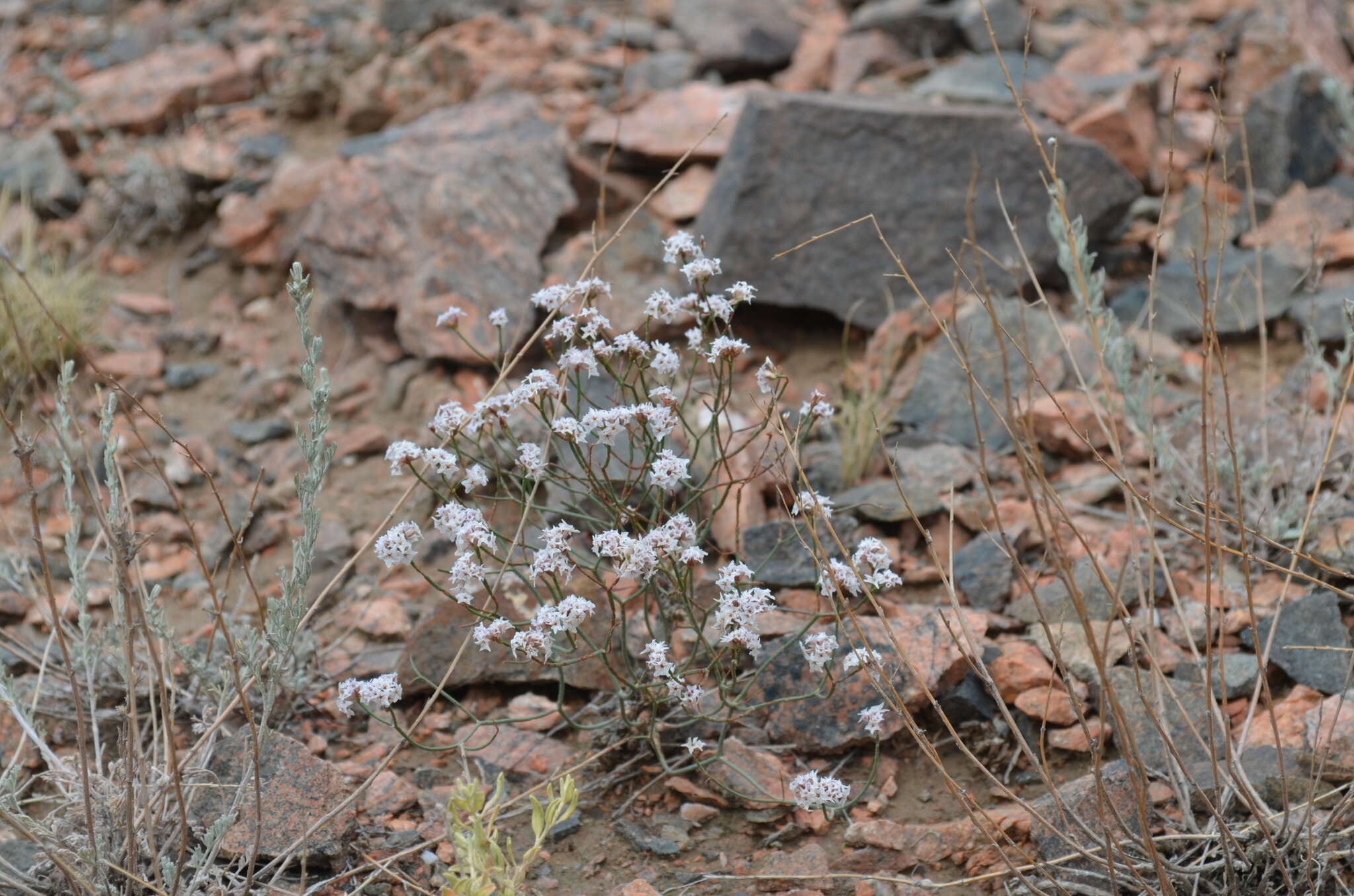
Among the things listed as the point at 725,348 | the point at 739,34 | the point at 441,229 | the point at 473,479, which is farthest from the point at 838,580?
the point at 739,34

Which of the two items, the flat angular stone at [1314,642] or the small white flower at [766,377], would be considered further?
the flat angular stone at [1314,642]

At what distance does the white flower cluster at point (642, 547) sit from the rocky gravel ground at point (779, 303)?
1.64 feet

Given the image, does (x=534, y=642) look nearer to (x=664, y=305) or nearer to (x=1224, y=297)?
(x=664, y=305)

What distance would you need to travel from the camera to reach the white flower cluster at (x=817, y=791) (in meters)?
2.09

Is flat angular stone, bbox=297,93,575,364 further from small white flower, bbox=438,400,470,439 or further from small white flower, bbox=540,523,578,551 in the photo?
small white flower, bbox=540,523,578,551

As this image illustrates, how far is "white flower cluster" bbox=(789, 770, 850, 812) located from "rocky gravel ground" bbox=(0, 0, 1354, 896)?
12 cm

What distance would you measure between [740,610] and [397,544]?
1.99 ft

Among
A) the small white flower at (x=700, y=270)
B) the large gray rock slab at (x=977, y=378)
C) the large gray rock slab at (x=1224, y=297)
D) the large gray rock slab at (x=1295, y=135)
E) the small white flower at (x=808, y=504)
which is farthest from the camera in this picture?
the large gray rock slab at (x=1295, y=135)

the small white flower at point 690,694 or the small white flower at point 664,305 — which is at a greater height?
the small white flower at point 664,305

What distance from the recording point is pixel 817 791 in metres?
2.08

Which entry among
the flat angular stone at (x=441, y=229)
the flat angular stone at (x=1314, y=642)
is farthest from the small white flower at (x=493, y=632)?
the flat angular stone at (x=441, y=229)

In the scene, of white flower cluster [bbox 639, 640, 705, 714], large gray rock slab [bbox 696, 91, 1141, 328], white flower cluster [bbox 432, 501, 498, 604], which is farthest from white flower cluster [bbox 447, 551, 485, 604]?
large gray rock slab [bbox 696, 91, 1141, 328]

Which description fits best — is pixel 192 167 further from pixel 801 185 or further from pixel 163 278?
pixel 801 185

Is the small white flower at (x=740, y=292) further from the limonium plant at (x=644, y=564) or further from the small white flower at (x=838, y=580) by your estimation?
the small white flower at (x=838, y=580)
